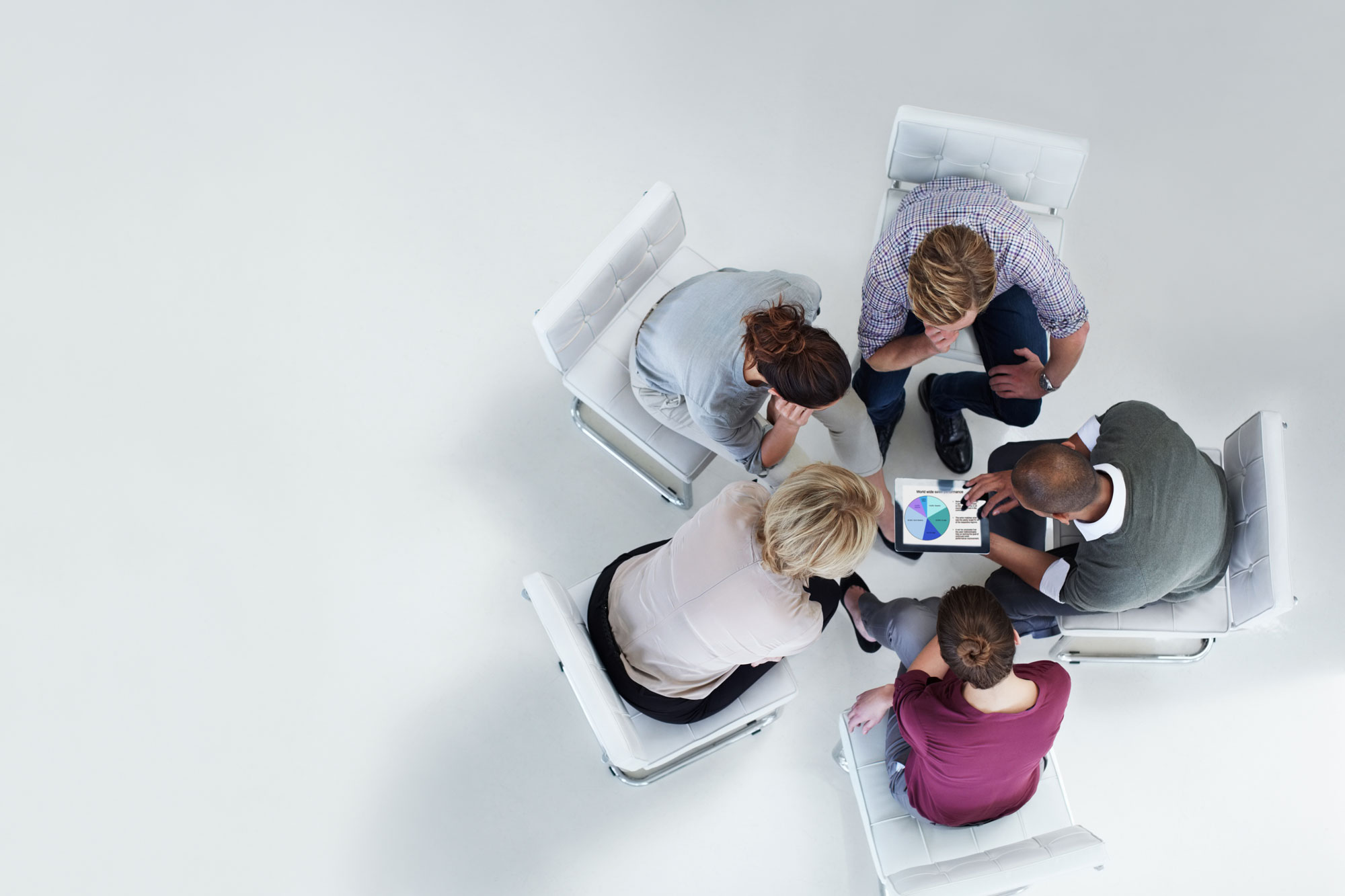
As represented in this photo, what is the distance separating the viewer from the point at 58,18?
3588mm

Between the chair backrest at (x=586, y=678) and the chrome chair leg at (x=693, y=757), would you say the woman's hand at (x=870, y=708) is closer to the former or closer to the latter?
the chrome chair leg at (x=693, y=757)

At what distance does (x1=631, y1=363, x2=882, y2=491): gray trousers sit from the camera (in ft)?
7.83

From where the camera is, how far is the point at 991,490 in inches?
89.0

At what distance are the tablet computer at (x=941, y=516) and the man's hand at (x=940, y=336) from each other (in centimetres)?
38

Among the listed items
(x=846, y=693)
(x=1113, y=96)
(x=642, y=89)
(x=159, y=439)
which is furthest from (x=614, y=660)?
(x=1113, y=96)

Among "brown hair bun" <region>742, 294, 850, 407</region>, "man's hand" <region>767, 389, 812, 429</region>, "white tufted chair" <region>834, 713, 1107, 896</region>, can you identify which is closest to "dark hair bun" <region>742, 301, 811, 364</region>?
"brown hair bun" <region>742, 294, 850, 407</region>

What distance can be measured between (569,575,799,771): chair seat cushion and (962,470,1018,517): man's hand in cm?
69

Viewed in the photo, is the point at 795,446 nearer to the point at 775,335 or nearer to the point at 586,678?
the point at 775,335

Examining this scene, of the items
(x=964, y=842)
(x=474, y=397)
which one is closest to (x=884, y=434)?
(x=964, y=842)

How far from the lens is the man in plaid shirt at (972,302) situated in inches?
81.2

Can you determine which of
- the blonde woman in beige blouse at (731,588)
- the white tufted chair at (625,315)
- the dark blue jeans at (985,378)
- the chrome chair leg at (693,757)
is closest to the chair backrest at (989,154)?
the dark blue jeans at (985,378)

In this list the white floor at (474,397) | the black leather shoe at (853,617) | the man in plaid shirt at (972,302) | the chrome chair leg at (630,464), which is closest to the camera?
the man in plaid shirt at (972,302)

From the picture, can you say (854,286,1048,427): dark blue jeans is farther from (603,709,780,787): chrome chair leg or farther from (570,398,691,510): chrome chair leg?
(603,709,780,787): chrome chair leg

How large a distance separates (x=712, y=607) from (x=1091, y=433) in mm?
1209
